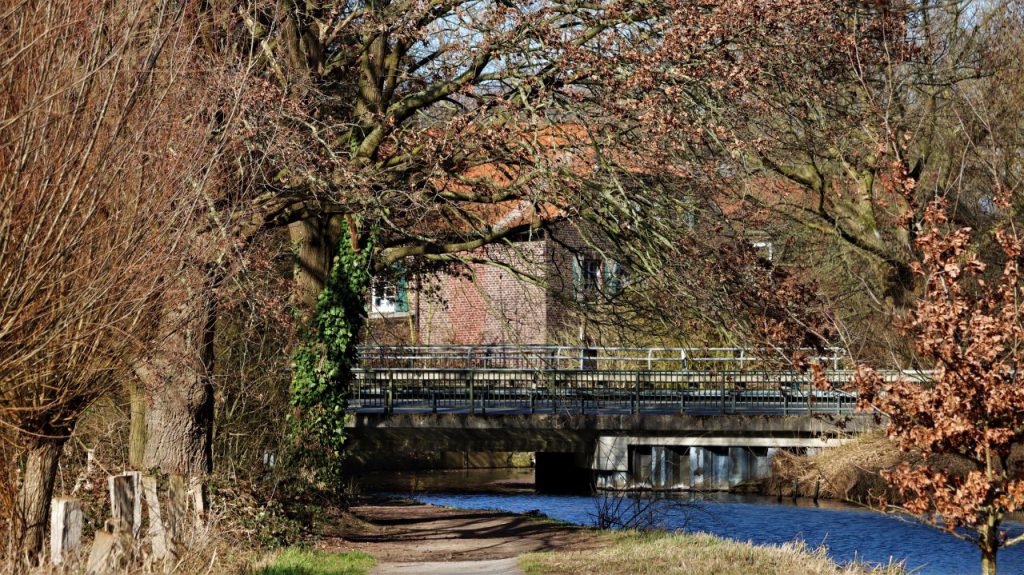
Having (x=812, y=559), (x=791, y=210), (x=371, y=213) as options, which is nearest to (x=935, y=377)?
(x=812, y=559)

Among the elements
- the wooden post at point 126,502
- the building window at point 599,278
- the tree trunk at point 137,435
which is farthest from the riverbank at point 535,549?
the wooden post at point 126,502

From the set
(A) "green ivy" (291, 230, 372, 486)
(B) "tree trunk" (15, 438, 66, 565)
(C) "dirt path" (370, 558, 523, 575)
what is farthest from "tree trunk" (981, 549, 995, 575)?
(A) "green ivy" (291, 230, 372, 486)

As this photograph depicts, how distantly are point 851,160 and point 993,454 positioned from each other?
820 cm

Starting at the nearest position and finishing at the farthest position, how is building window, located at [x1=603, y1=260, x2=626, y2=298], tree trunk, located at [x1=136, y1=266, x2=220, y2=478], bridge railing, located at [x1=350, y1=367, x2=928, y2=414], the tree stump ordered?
the tree stump
tree trunk, located at [x1=136, y1=266, x2=220, y2=478]
building window, located at [x1=603, y1=260, x2=626, y2=298]
bridge railing, located at [x1=350, y1=367, x2=928, y2=414]

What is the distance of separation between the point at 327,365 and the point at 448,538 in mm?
3043

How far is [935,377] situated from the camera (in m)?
10.3

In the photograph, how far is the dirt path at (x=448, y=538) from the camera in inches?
503

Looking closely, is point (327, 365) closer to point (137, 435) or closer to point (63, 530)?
point (137, 435)

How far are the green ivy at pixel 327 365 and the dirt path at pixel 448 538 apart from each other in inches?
44.1

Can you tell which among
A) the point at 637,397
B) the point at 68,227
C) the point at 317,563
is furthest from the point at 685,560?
the point at 637,397

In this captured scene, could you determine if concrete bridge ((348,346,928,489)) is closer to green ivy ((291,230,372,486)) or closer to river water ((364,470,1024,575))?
river water ((364,470,1024,575))

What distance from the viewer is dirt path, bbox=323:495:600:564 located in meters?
12.8

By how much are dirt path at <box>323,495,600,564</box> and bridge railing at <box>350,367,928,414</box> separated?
24.1 feet

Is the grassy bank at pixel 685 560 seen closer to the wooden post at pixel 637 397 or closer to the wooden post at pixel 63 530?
the wooden post at pixel 63 530
